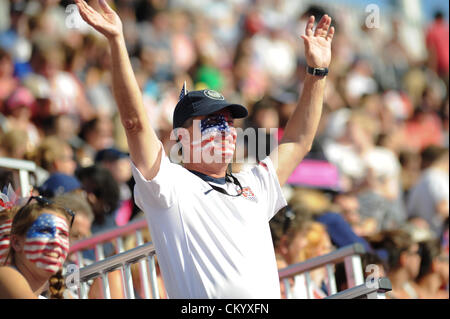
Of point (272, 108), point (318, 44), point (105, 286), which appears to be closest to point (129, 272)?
point (105, 286)

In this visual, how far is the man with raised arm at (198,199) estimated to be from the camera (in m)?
3.87

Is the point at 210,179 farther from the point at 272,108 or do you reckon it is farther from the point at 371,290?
the point at 272,108

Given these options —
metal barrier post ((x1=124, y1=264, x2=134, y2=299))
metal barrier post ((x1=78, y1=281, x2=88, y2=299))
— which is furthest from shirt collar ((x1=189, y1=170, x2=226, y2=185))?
metal barrier post ((x1=78, y1=281, x2=88, y2=299))

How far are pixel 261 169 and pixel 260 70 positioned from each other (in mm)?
8313

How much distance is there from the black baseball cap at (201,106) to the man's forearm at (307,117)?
47cm

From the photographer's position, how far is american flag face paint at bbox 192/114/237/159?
429 cm

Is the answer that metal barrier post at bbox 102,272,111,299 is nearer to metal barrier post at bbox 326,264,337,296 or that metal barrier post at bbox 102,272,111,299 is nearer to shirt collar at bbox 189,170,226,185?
shirt collar at bbox 189,170,226,185

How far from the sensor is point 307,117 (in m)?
4.82

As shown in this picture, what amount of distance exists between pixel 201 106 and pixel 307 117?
74 centimetres

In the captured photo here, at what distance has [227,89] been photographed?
1152 centimetres

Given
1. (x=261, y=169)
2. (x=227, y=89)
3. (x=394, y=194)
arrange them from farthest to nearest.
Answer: (x=227, y=89) → (x=394, y=194) → (x=261, y=169)

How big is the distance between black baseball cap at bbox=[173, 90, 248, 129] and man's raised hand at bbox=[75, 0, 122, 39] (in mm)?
619
